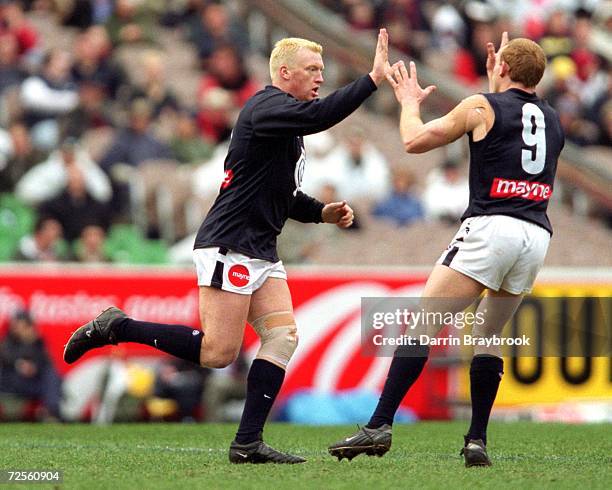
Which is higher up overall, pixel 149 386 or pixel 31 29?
pixel 31 29

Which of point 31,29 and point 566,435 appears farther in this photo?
point 31,29

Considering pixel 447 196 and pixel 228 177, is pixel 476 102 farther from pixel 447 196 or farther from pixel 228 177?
pixel 447 196

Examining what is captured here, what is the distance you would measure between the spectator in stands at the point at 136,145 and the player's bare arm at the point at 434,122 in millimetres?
7910

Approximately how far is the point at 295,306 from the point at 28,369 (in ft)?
8.36

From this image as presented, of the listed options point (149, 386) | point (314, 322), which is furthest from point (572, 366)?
point (149, 386)

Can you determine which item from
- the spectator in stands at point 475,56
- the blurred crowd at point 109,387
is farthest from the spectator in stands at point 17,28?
the spectator in stands at point 475,56

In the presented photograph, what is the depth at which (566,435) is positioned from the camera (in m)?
10.0

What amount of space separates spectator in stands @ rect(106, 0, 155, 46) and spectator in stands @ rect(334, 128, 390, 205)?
336 cm

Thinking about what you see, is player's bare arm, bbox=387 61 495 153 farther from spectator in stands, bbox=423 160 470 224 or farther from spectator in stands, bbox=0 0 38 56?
spectator in stands, bbox=0 0 38 56

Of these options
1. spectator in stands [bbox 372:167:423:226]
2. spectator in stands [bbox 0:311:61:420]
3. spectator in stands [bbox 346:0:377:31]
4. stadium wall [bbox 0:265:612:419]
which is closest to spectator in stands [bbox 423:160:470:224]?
spectator in stands [bbox 372:167:423:226]

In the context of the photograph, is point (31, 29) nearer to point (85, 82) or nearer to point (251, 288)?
point (85, 82)

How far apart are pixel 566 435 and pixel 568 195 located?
6.95m

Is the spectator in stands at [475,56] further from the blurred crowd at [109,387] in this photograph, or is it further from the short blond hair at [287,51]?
the short blond hair at [287,51]

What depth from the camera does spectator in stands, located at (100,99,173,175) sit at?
14836 millimetres
